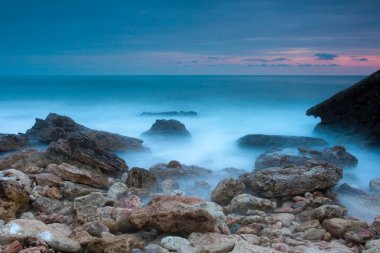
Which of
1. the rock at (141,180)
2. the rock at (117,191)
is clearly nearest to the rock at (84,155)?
the rock at (141,180)

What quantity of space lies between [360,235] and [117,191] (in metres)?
4.19

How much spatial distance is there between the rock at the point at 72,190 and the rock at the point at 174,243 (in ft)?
8.71

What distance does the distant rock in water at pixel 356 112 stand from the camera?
44.2ft

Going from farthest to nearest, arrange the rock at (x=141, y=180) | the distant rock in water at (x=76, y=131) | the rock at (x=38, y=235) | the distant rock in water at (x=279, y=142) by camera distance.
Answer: the distant rock in water at (x=279, y=142), the distant rock in water at (x=76, y=131), the rock at (x=141, y=180), the rock at (x=38, y=235)

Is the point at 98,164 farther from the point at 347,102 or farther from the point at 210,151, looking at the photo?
the point at 347,102

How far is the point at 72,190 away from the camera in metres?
7.51

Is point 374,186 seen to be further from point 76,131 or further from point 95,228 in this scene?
point 76,131

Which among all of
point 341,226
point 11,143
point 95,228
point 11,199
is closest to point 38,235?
point 95,228

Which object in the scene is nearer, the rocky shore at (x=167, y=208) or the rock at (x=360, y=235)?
the rocky shore at (x=167, y=208)

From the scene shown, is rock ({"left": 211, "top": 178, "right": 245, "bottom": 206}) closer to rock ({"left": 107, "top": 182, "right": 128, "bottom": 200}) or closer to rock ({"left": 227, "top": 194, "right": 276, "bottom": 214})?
rock ({"left": 227, "top": 194, "right": 276, "bottom": 214})

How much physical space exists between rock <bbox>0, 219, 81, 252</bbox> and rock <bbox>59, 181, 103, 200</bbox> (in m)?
2.20

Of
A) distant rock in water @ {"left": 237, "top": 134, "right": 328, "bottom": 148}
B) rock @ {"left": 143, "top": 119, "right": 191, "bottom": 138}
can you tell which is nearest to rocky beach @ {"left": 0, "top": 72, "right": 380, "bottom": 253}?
distant rock in water @ {"left": 237, "top": 134, "right": 328, "bottom": 148}

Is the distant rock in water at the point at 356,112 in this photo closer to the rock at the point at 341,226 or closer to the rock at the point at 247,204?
the rock at the point at 247,204

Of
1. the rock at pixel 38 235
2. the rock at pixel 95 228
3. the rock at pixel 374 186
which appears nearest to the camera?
the rock at pixel 38 235
